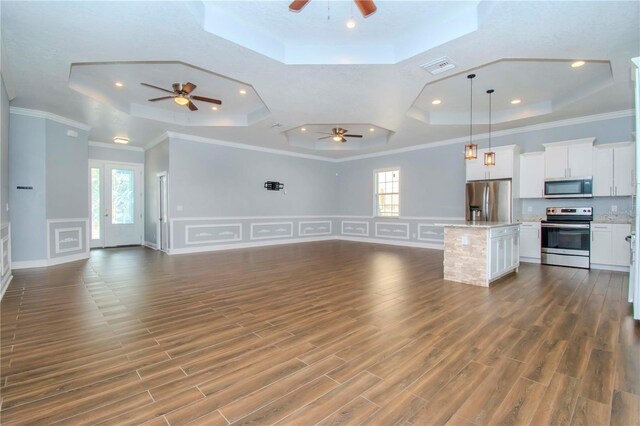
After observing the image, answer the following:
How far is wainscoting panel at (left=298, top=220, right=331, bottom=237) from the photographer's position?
10266mm

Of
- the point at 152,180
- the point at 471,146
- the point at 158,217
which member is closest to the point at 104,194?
the point at 152,180

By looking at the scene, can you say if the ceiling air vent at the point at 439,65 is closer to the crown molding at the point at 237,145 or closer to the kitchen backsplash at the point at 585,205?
the kitchen backsplash at the point at 585,205

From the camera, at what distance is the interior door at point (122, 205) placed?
8.52 m

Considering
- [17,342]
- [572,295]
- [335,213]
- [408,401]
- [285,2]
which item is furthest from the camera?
[335,213]

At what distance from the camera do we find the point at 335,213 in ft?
36.9

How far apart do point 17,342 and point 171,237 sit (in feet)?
16.5

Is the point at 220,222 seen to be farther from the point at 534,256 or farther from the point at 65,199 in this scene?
the point at 534,256

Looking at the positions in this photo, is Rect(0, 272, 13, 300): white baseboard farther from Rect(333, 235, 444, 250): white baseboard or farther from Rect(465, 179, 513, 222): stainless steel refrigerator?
Rect(333, 235, 444, 250): white baseboard

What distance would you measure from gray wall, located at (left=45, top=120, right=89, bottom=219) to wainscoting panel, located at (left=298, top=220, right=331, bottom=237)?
591cm

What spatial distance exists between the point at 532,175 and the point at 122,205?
35.4ft

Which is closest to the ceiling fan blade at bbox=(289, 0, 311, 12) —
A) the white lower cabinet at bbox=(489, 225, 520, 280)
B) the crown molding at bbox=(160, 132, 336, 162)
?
the white lower cabinet at bbox=(489, 225, 520, 280)

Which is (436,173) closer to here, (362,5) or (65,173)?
A: (362,5)

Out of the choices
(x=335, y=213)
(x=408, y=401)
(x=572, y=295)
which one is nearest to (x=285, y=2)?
(x=408, y=401)

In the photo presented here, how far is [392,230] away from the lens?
9.52 meters
